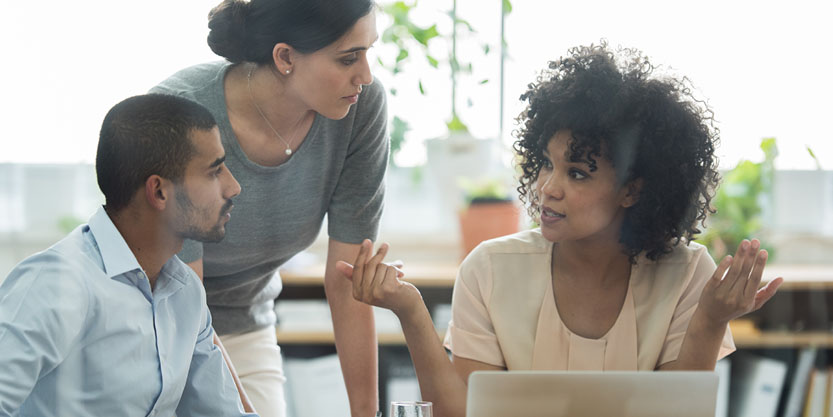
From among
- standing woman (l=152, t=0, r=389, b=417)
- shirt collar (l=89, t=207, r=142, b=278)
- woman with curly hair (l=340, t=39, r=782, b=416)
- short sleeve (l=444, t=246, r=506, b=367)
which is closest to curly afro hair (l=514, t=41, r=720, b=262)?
woman with curly hair (l=340, t=39, r=782, b=416)

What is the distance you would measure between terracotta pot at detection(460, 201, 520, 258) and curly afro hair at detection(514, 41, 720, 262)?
210mm

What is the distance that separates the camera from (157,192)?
2.81 ft

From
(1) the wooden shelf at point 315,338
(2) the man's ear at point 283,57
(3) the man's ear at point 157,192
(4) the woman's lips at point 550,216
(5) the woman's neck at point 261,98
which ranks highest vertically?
(2) the man's ear at point 283,57

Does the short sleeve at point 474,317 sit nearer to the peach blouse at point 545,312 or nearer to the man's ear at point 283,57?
the peach blouse at point 545,312

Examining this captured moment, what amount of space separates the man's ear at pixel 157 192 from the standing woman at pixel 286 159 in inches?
3.3

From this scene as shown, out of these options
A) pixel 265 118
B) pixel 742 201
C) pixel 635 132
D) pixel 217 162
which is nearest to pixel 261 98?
pixel 265 118

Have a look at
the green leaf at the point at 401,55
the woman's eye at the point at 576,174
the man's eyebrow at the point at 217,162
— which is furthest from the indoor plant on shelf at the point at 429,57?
the man's eyebrow at the point at 217,162

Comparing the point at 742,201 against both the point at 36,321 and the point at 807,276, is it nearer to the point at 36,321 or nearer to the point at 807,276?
the point at 807,276

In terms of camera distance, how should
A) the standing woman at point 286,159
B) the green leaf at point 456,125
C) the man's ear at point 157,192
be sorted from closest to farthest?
the man's ear at point 157,192, the standing woman at point 286,159, the green leaf at point 456,125

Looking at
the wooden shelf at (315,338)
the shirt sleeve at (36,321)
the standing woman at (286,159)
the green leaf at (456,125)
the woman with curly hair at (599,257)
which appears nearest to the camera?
the shirt sleeve at (36,321)

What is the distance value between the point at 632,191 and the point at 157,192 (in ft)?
2.20

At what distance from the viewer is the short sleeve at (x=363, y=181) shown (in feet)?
3.85

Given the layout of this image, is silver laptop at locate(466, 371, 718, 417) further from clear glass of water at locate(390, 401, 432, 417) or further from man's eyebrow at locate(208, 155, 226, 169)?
man's eyebrow at locate(208, 155, 226, 169)

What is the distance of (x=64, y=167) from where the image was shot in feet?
3.92
